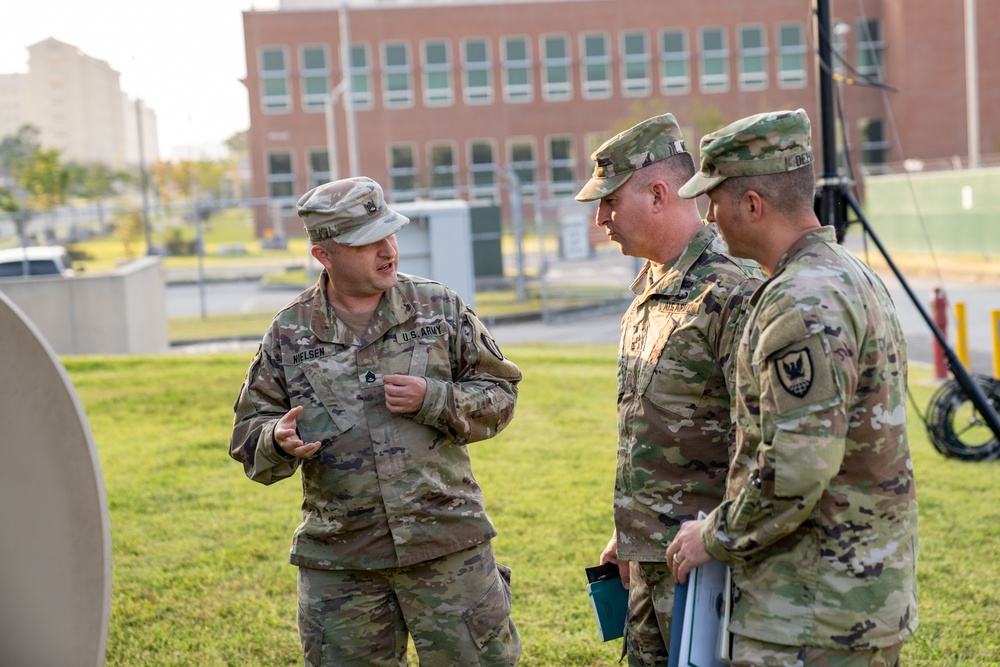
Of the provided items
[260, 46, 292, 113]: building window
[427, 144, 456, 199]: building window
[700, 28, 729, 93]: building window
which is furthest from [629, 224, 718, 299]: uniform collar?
[700, 28, 729, 93]: building window

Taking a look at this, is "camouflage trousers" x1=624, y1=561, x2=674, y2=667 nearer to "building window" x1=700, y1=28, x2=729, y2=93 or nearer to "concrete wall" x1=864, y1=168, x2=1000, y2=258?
"concrete wall" x1=864, y1=168, x2=1000, y2=258

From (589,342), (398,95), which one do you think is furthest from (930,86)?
(589,342)

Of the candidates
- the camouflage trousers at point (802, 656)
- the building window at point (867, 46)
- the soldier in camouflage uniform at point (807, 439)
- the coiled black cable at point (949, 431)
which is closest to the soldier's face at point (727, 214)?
the soldier in camouflage uniform at point (807, 439)

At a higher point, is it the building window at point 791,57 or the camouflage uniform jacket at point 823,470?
the building window at point 791,57

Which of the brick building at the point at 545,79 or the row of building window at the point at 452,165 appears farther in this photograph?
the row of building window at the point at 452,165

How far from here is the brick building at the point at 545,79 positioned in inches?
2098

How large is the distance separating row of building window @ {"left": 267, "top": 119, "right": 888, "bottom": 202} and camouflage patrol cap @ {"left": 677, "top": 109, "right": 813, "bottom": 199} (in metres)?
50.5

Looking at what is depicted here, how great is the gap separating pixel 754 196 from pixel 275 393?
1.73 m

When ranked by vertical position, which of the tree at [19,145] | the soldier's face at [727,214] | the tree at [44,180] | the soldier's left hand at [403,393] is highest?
the tree at [19,145]

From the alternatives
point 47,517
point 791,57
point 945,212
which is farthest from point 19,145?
point 47,517

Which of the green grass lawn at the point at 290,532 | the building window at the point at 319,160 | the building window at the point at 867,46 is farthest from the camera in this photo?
the building window at the point at 319,160

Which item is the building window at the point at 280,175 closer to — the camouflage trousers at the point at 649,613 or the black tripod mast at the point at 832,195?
the black tripod mast at the point at 832,195

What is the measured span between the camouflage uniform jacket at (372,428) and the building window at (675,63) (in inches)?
2096

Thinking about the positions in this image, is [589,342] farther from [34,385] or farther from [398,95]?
[398,95]
